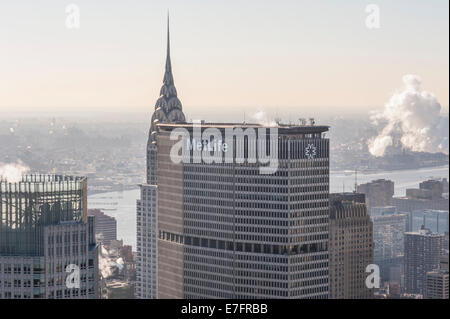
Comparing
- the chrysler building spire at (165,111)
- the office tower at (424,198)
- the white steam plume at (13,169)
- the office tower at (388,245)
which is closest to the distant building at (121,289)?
the chrysler building spire at (165,111)

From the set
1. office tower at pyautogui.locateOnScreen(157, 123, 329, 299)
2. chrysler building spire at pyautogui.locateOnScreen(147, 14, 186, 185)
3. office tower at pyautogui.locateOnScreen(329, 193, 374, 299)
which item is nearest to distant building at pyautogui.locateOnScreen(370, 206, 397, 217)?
office tower at pyautogui.locateOnScreen(329, 193, 374, 299)

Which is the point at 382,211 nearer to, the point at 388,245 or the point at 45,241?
the point at 388,245

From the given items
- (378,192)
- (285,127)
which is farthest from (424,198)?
(285,127)

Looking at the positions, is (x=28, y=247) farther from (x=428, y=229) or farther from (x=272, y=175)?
(x=428, y=229)

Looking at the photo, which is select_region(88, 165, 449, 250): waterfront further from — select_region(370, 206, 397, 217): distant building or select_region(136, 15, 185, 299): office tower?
select_region(370, 206, 397, 217): distant building

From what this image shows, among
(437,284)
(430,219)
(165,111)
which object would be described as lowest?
(437,284)

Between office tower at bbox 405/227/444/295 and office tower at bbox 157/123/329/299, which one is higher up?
office tower at bbox 157/123/329/299
